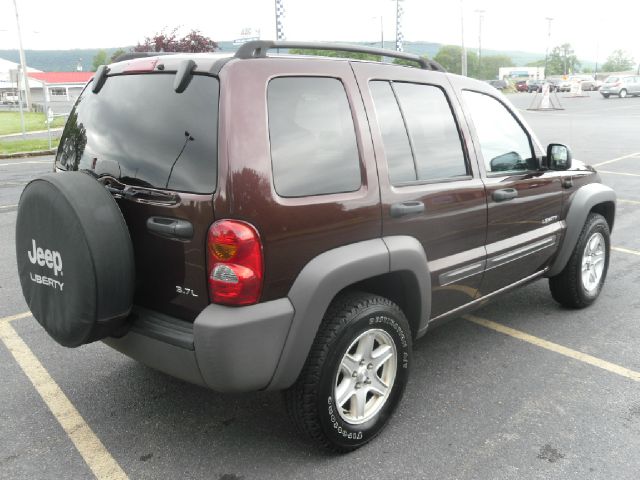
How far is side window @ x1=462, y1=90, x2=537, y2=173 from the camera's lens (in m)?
3.61

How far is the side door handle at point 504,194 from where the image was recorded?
3.54 meters

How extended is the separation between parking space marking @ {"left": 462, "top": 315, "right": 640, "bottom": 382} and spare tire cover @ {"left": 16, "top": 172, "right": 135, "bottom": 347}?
2.75m

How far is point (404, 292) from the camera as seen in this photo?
A: 10.2 ft

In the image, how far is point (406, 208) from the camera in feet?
9.65

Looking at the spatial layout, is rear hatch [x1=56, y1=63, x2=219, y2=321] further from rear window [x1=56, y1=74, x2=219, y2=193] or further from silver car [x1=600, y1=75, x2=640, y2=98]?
silver car [x1=600, y1=75, x2=640, y2=98]

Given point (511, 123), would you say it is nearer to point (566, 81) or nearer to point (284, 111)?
point (284, 111)

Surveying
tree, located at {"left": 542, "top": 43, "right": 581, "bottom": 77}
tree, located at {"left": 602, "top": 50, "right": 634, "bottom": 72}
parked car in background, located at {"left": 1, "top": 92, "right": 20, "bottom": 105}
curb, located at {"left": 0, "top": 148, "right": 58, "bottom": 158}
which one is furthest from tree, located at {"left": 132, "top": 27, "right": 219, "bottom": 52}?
tree, located at {"left": 602, "top": 50, "right": 634, "bottom": 72}

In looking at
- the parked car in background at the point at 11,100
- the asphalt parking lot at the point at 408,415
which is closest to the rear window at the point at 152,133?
the asphalt parking lot at the point at 408,415

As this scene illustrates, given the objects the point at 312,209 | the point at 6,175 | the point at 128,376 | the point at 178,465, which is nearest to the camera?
the point at 312,209

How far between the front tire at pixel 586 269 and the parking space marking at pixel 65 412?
11.0ft

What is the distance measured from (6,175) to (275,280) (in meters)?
12.5

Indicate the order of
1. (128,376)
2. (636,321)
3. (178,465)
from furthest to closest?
(636,321), (128,376), (178,465)

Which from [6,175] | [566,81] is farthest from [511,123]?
[566,81]

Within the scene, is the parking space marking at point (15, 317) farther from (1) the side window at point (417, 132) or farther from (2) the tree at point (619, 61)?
(2) the tree at point (619, 61)
